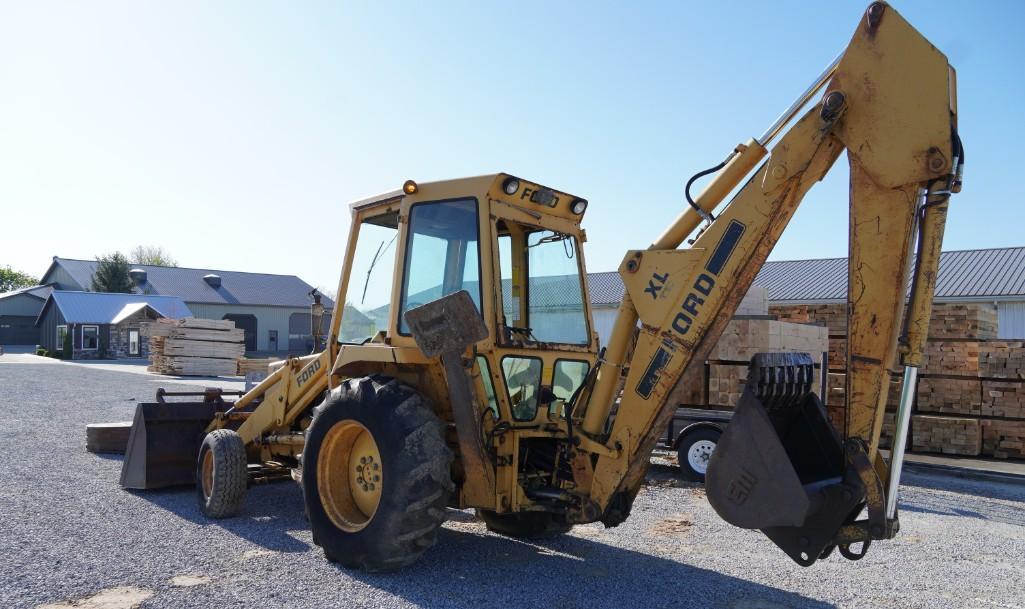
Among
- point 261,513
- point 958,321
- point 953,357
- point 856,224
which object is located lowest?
point 261,513

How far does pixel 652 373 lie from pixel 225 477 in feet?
13.0

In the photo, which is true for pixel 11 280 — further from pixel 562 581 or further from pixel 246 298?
pixel 562 581

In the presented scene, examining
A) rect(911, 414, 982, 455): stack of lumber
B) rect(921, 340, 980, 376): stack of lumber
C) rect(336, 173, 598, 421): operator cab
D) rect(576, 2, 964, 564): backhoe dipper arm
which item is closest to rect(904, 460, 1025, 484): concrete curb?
rect(911, 414, 982, 455): stack of lumber

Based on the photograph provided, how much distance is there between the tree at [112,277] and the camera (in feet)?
169

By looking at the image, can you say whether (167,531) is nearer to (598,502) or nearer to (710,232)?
(598,502)

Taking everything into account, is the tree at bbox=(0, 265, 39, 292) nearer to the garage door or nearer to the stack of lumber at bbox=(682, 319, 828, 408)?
the garage door

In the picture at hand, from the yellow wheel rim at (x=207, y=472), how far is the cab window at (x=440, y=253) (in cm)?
263

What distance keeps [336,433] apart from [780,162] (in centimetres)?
327

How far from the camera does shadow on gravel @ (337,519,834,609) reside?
4.78 meters

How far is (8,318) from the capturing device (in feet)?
192

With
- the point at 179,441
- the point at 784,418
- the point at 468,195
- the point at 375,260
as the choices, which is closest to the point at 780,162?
the point at 784,418

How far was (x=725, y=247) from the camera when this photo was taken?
4414 millimetres

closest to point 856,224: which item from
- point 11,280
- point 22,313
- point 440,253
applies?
point 440,253

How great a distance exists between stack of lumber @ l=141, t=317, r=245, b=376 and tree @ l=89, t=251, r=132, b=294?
2231 cm
